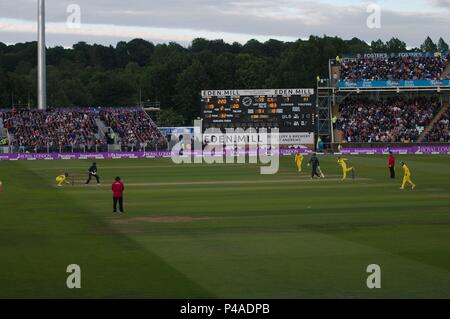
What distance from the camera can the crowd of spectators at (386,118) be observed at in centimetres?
8819

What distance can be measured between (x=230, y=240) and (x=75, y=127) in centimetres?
6498

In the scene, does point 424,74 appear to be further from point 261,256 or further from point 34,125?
point 261,256

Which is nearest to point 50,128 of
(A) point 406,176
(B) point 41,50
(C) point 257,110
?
(B) point 41,50

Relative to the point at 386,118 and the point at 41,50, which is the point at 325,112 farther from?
the point at 41,50

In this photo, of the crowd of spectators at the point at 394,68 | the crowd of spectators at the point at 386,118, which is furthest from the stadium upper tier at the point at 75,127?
the crowd of spectators at the point at 394,68

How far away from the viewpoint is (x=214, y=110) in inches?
3189

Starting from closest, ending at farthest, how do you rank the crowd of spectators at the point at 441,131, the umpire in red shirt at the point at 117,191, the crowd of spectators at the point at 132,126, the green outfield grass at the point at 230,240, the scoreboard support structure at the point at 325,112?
the green outfield grass at the point at 230,240 → the umpire in red shirt at the point at 117,191 → the crowd of spectators at the point at 441,131 → the crowd of spectators at the point at 132,126 → the scoreboard support structure at the point at 325,112

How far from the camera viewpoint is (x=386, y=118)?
297 feet

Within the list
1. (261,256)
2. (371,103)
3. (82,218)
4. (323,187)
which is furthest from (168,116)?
(261,256)

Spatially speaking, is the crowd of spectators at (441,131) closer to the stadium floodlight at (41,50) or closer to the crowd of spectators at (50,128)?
the crowd of spectators at (50,128)

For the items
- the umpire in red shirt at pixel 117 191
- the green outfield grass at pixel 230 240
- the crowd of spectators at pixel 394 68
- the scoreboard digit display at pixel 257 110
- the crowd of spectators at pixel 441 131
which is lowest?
the green outfield grass at pixel 230 240

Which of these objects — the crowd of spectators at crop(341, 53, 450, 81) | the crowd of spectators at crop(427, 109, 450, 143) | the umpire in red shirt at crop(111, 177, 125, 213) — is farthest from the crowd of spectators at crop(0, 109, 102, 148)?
the umpire in red shirt at crop(111, 177, 125, 213)

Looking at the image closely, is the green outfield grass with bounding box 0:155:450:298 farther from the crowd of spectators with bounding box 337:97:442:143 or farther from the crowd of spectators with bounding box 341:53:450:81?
the crowd of spectators with bounding box 341:53:450:81
